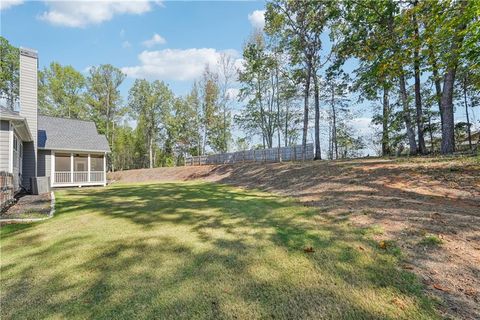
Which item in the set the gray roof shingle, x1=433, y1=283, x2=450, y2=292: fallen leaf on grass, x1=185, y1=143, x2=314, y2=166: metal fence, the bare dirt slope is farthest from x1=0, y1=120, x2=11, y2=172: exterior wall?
x1=185, y1=143, x2=314, y2=166: metal fence

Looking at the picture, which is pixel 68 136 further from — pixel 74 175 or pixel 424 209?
pixel 424 209

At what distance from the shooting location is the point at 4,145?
28.3 feet

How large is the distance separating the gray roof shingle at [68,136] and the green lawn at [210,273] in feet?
40.2

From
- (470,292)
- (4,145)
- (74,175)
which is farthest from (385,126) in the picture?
(74,175)

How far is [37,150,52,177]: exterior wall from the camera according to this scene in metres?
14.4

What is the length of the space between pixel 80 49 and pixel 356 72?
52.6 ft

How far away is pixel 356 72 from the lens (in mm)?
14719

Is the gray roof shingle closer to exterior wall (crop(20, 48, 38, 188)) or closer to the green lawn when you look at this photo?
exterior wall (crop(20, 48, 38, 188))

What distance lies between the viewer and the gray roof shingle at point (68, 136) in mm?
14914

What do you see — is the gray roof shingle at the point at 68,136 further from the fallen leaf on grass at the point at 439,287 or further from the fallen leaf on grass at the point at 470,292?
the fallen leaf on grass at the point at 470,292

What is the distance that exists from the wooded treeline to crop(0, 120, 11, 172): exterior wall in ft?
41.6

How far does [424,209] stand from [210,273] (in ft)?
12.3

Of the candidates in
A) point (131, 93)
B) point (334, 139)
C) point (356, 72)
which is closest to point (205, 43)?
point (356, 72)

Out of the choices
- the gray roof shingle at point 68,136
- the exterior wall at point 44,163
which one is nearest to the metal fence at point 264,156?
the gray roof shingle at point 68,136
